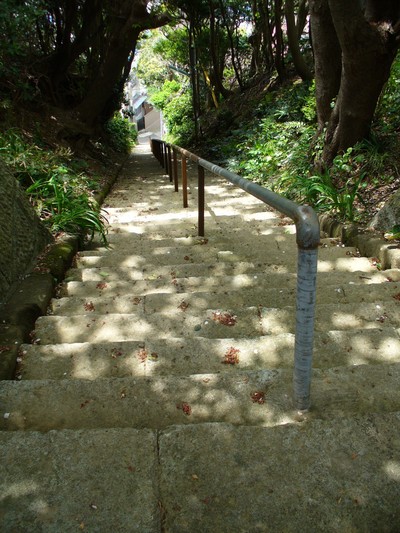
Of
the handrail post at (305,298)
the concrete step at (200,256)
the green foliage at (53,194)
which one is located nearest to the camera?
the handrail post at (305,298)

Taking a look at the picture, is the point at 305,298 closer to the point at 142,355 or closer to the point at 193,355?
the point at 193,355

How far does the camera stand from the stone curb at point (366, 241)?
10.6 feet

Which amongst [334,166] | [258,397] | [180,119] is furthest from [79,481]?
[180,119]

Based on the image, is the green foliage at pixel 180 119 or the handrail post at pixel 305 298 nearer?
the handrail post at pixel 305 298

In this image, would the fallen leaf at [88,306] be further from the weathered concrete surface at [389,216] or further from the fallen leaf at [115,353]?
the weathered concrete surface at [389,216]

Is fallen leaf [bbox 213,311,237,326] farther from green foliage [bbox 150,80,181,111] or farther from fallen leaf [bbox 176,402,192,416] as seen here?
green foliage [bbox 150,80,181,111]

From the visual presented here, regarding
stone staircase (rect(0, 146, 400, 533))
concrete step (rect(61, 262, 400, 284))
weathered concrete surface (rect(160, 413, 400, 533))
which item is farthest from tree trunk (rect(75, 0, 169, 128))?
weathered concrete surface (rect(160, 413, 400, 533))

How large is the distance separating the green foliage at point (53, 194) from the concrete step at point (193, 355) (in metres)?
2.25

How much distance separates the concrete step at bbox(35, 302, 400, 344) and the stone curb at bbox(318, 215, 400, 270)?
83 cm

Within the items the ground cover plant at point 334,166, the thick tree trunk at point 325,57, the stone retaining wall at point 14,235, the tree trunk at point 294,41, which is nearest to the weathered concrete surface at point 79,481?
the stone retaining wall at point 14,235

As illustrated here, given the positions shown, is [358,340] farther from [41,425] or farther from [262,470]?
[41,425]

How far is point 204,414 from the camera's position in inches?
63.3

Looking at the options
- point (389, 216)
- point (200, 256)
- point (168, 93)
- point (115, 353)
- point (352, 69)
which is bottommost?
point (200, 256)

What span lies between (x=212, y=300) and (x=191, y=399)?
1.10m
